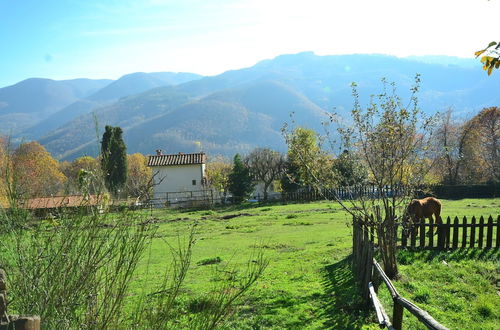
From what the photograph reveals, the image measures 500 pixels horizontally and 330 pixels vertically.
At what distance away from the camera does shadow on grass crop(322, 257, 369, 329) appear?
7.23 m

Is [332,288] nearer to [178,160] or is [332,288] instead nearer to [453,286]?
[453,286]

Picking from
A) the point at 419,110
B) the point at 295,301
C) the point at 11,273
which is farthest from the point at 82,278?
the point at 419,110

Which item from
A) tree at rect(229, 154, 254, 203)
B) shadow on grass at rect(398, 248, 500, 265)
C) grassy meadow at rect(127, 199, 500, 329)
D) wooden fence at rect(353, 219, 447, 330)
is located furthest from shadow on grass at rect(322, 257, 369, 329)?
tree at rect(229, 154, 254, 203)

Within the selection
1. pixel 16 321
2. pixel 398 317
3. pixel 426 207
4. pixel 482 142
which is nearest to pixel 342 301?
pixel 398 317

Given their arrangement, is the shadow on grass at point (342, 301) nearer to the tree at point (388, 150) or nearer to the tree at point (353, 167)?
the tree at point (388, 150)

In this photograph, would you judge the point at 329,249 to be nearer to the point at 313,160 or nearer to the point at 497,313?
the point at 313,160

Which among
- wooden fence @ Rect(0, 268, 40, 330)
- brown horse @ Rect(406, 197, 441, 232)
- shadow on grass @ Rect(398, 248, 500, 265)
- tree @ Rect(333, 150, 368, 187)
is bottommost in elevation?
shadow on grass @ Rect(398, 248, 500, 265)

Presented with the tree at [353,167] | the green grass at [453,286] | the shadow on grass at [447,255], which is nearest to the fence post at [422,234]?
the shadow on grass at [447,255]

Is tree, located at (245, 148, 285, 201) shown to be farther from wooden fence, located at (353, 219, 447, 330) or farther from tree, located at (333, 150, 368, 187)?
wooden fence, located at (353, 219, 447, 330)

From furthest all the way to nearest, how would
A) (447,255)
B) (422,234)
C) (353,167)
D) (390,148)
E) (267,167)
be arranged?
(267,167), (422,234), (447,255), (353,167), (390,148)

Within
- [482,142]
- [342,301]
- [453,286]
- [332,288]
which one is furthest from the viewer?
[482,142]

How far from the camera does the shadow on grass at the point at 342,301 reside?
723 centimetres

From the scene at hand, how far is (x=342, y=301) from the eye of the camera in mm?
8297

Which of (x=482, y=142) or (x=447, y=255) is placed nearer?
(x=447, y=255)
